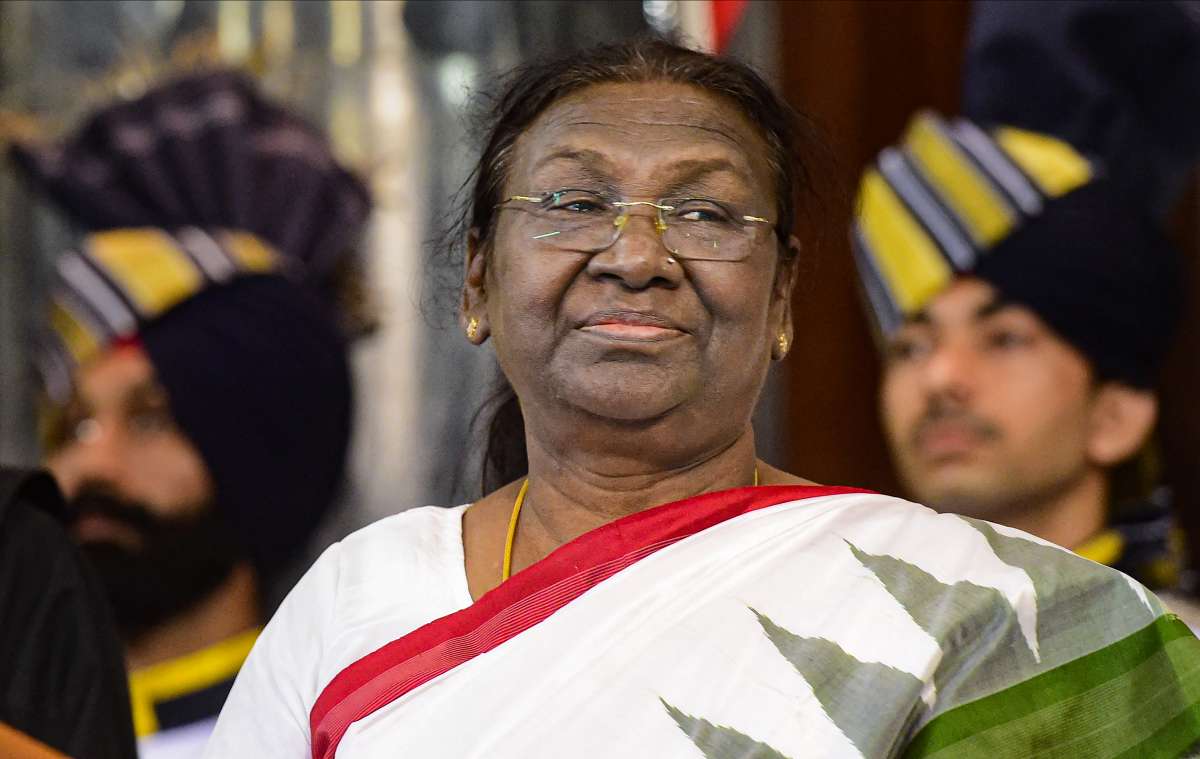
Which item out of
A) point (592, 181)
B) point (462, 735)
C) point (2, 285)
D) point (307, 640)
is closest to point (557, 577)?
point (462, 735)

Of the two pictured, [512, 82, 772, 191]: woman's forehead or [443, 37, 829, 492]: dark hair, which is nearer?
[512, 82, 772, 191]: woman's forehead

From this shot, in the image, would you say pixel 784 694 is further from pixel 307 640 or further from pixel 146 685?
pixel 146 685

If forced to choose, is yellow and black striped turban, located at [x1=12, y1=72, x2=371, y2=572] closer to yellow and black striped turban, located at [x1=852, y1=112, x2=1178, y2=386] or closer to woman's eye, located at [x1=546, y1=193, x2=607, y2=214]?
yellow and black striped turban, located at [x1=852, y1=112, x2=1178, y2=386]

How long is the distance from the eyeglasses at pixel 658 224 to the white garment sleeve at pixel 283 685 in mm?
461

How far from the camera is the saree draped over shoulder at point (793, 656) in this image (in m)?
1.49

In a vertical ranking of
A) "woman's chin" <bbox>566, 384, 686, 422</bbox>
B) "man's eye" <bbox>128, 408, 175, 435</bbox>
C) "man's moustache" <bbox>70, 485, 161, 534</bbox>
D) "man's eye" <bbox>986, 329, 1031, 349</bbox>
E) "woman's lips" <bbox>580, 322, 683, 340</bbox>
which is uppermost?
"woman's lips" <bbox>580, 322, 683, 340</bbox>

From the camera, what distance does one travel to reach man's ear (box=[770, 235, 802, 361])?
1895mm

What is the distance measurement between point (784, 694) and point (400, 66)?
237 cm

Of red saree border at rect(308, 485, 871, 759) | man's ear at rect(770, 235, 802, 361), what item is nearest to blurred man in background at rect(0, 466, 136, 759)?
red saree border at rect(308, 485, 871, 759)

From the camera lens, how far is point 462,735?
5.13ft

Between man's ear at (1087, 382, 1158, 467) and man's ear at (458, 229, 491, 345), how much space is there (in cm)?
154

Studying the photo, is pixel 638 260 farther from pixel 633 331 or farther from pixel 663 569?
pixel 663 569

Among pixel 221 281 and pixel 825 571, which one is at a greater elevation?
pixel 825 571

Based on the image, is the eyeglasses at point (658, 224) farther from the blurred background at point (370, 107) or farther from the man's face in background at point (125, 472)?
the man's face in background at point (125, 472)
